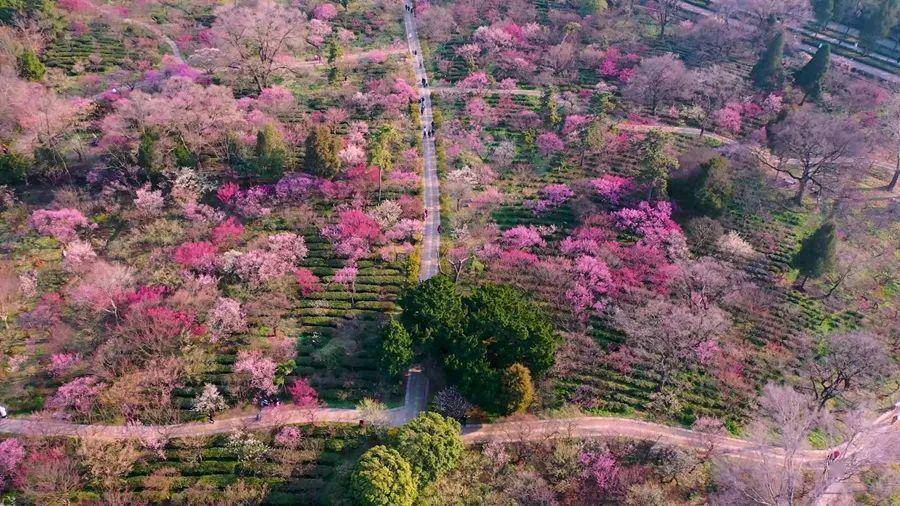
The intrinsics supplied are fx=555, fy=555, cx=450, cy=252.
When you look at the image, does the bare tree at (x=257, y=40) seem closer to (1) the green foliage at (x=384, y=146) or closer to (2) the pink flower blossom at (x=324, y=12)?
(2) the pink flower blossom at (x=324, y=12)

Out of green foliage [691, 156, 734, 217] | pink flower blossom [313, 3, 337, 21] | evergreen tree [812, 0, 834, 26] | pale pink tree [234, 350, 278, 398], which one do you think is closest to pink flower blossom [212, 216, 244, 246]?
pale pink tree [234, 350, 278, 398]

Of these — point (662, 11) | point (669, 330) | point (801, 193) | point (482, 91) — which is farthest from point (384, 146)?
point (662, 11)

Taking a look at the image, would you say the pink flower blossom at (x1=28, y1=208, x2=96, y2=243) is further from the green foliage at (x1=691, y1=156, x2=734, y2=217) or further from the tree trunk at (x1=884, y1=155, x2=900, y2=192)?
the tree trunk at (x1=884, y1=155, x2=900, y2=192)

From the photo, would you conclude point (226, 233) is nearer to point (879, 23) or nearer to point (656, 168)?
point (656, 168)

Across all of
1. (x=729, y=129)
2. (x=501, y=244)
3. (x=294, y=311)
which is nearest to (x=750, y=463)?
(x=501, y=244)

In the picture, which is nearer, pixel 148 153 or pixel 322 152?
pixel 148 153

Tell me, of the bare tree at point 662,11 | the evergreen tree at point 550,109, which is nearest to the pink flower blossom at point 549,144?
the evergreen tree at point 550,109
